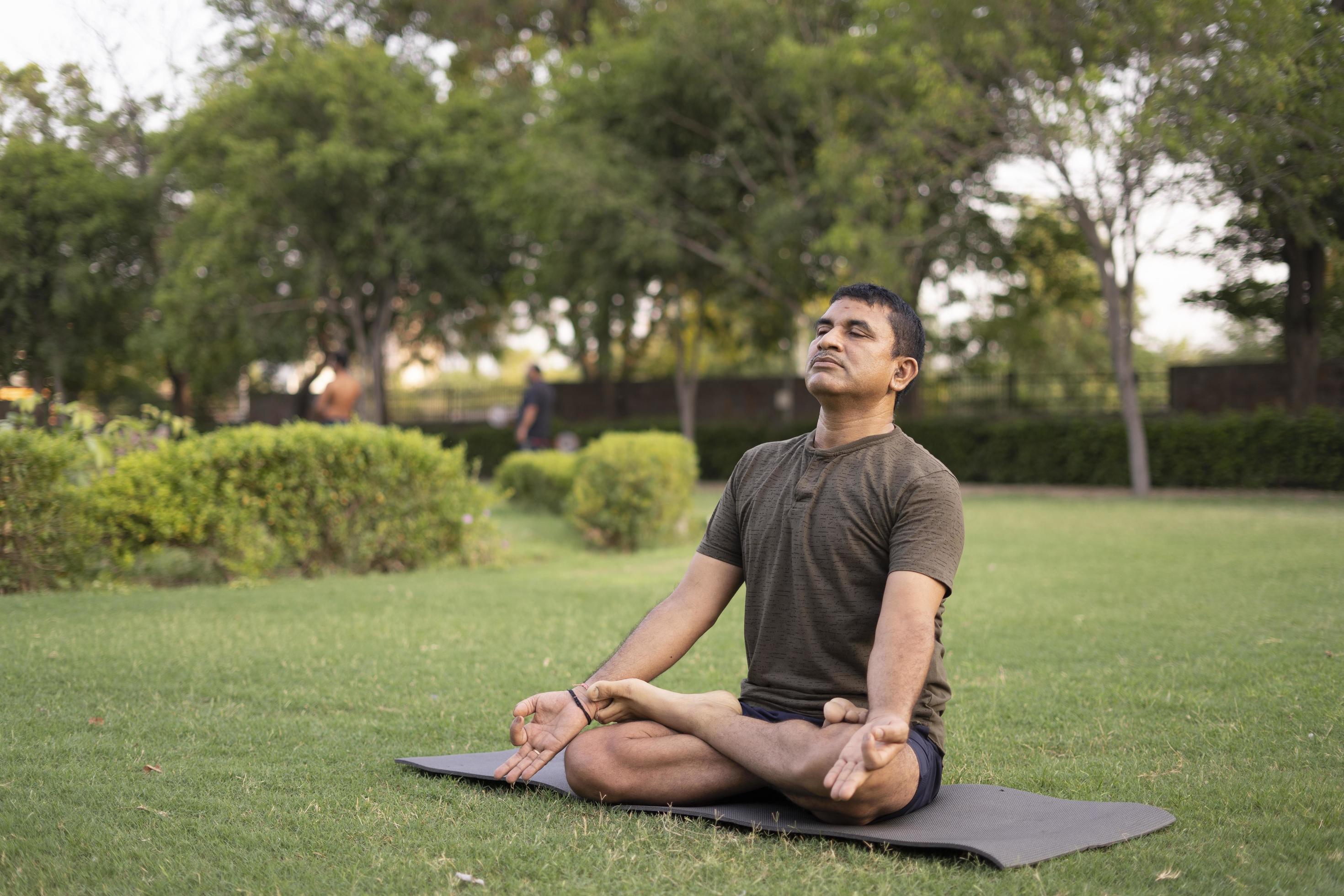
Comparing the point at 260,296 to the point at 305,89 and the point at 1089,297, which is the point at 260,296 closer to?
the point at 305,89

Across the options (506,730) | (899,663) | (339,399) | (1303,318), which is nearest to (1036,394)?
(1303,318)

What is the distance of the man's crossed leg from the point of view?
3105mm

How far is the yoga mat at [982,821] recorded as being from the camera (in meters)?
3.07

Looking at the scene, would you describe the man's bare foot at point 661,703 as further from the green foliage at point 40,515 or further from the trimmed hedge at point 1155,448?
the trimmed hedge at point 1155,448

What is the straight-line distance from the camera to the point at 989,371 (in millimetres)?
25078

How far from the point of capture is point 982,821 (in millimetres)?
3289

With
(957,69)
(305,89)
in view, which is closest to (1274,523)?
(957,69)

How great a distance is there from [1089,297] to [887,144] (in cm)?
685

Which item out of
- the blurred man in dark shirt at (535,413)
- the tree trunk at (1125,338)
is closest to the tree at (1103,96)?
the tree trunk at (1125,338)

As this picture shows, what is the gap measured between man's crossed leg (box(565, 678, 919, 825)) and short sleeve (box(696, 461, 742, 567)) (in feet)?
1.48

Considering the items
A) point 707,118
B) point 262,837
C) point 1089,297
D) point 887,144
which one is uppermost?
point 707,118

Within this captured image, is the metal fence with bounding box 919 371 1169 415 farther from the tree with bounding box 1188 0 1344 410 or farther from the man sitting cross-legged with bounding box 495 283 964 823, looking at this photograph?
the man sitting cross-legged with bounding box 495 283 964 823

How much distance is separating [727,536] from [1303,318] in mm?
18877

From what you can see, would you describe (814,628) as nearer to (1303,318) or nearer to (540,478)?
(540,478)
